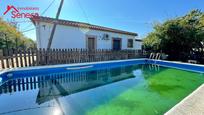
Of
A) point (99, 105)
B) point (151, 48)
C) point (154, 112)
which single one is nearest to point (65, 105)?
point (99, 105)

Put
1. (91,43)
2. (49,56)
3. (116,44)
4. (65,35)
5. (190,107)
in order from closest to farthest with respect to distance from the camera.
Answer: (190,107), (49,56), (65,35), (91,43), (116,44)

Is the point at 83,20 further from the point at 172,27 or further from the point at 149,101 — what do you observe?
the point at 149,101

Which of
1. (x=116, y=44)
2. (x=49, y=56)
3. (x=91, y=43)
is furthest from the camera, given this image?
(x=116, y=44)

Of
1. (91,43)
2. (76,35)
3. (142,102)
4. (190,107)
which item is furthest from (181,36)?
(190,107)

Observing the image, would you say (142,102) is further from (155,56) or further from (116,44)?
(116,44)

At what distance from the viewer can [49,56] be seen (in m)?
8.82

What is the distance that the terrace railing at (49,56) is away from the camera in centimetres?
746

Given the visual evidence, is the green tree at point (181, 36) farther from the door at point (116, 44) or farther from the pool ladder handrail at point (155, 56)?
the door at point (116, 44)

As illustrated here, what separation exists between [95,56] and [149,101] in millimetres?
7295

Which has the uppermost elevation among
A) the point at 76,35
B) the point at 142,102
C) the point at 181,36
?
the point at 76,35

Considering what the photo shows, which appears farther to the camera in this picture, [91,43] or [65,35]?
[91,43]

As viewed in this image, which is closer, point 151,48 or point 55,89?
point 55,89

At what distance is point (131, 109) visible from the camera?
142 inches

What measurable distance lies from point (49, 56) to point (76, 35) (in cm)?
365
